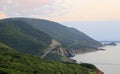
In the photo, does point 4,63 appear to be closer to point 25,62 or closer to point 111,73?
point 25,62

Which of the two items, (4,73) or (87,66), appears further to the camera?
(87,66)

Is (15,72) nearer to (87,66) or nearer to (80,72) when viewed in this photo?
(80,72)

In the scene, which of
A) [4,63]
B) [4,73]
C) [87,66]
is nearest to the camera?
[4,73]

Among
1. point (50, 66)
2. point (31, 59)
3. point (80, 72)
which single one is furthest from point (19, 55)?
point (80, 72)

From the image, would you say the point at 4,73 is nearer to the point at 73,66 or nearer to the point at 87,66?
the point at 73,66

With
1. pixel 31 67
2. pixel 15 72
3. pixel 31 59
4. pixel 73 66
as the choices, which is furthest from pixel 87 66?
pixel 15 72

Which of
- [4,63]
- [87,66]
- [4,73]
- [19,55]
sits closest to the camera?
[4,73]

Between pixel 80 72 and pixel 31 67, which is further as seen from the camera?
pixel 80 72

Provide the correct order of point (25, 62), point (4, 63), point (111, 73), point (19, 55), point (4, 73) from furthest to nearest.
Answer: point (111, 73) → point (19, 55) → point (25, 62) → point (4, 63) → point (4, 73)

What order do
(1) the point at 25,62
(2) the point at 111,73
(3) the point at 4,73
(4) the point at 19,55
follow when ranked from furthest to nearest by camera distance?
1. (2) the point at 111,73
2. (4) the point at 19,55
3. (1) the point at 25,62
4. (3) the point at 4,73
